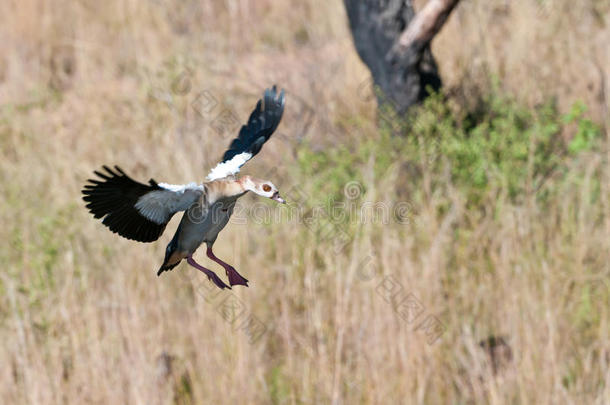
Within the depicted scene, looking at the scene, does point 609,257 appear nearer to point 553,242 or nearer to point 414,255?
point 553,242

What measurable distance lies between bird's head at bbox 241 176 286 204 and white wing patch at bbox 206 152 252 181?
0.11 metres

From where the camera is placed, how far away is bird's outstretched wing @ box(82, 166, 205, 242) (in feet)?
3.72

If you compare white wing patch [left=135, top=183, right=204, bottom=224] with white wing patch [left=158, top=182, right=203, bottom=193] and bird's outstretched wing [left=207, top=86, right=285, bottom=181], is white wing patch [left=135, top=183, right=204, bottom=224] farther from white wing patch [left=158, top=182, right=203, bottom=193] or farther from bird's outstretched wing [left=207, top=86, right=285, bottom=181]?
bird's outstretched wing [left=207, top=86, right=285, bottom=181]

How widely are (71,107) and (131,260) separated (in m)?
3.31

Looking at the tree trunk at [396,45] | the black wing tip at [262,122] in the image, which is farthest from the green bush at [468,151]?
the black wing tip at [262,122]

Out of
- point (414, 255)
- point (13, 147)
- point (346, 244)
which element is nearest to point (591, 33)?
point (414, 255)

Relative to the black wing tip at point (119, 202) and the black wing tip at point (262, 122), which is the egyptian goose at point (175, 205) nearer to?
the black wing tip at point (119, 202)

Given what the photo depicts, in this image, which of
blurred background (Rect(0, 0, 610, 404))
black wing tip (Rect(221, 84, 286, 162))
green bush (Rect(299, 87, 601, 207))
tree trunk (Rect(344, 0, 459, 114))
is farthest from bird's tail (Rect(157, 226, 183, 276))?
tree trunk (Rect(344, 0, 459, 114))

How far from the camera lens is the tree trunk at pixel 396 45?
5.75 metres

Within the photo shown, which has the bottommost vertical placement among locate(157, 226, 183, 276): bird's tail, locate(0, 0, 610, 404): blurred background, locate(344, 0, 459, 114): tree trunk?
locate(157, 226, 183, 276): bird's tail

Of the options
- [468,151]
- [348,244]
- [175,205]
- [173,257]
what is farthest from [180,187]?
[468,151]

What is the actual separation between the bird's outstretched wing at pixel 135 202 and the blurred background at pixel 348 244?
60.4 inches

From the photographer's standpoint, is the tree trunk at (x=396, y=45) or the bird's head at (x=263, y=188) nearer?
the bird's head at (x=263, y=188)

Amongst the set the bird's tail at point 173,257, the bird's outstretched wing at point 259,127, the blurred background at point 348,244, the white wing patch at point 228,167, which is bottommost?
the bird's tail at point 173,257
